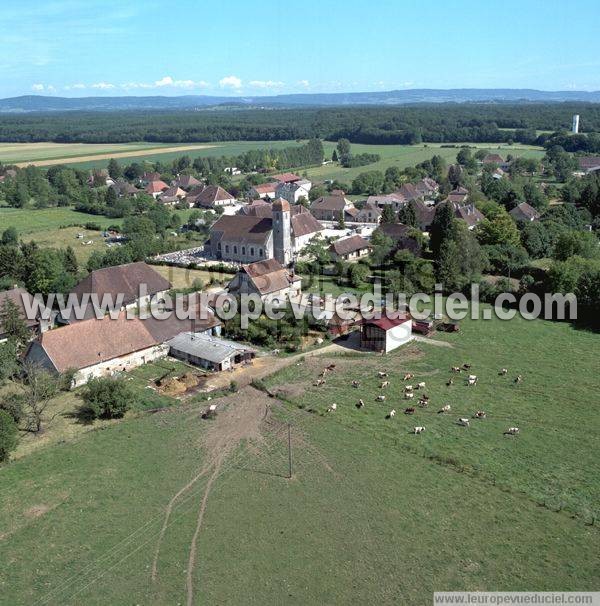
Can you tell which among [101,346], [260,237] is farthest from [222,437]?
[260,237]

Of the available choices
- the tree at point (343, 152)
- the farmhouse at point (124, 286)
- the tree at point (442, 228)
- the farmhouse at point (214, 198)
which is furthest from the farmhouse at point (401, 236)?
the tree at point (343, 152)

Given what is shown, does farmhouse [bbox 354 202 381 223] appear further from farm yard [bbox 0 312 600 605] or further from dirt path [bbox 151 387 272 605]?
dirt path [bbox 151 387 272 605]

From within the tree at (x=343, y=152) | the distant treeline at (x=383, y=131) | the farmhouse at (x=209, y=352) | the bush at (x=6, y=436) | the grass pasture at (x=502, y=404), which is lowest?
the grass pasture at (x=502, y=404)

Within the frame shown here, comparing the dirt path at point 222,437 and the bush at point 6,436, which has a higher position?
the bush at point 6,436

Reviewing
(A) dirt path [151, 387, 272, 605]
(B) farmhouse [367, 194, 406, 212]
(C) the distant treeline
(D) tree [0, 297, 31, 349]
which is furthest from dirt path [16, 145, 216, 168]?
(A) dirt path [151, 387, 272, 605]

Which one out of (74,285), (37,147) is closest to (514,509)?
(74,285)

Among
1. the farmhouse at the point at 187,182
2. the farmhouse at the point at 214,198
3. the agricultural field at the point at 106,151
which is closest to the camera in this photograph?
the farmhouse at the point at 214,198

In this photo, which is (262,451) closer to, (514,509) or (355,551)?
(355,551)

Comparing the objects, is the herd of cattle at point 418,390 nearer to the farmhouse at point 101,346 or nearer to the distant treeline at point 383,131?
the farmhouse at point 101,346
